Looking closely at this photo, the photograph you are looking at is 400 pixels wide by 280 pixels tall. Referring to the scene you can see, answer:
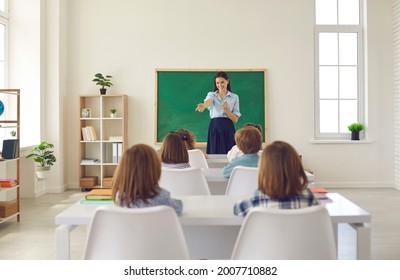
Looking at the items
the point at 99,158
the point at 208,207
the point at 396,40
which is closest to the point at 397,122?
the point at 396,40

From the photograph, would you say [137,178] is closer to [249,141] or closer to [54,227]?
[249,141]

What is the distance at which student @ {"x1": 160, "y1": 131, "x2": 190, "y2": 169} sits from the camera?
9.75 feet

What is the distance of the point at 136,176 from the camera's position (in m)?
1.81

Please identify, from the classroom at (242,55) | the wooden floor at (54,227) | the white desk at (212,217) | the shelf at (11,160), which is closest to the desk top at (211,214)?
the white desk at (212,217)

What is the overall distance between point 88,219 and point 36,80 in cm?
521

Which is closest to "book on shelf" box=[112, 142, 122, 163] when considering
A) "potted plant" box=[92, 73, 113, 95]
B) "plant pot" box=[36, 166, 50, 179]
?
"potted plant" box=[92, 73, 113, 95]

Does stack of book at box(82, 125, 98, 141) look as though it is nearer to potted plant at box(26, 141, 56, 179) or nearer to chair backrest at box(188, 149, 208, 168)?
potted plant at box(26, 141, 56, 179)

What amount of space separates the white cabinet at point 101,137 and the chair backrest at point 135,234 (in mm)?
5416

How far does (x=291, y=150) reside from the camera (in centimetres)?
180

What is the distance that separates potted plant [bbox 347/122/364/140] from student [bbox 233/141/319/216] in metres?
5.72

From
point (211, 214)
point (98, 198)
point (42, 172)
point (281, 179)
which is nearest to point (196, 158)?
point (98, 198)

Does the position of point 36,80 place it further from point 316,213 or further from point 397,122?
point 316,213

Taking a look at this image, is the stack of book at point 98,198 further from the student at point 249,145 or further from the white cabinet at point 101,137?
the white cabinet at point 101,137
